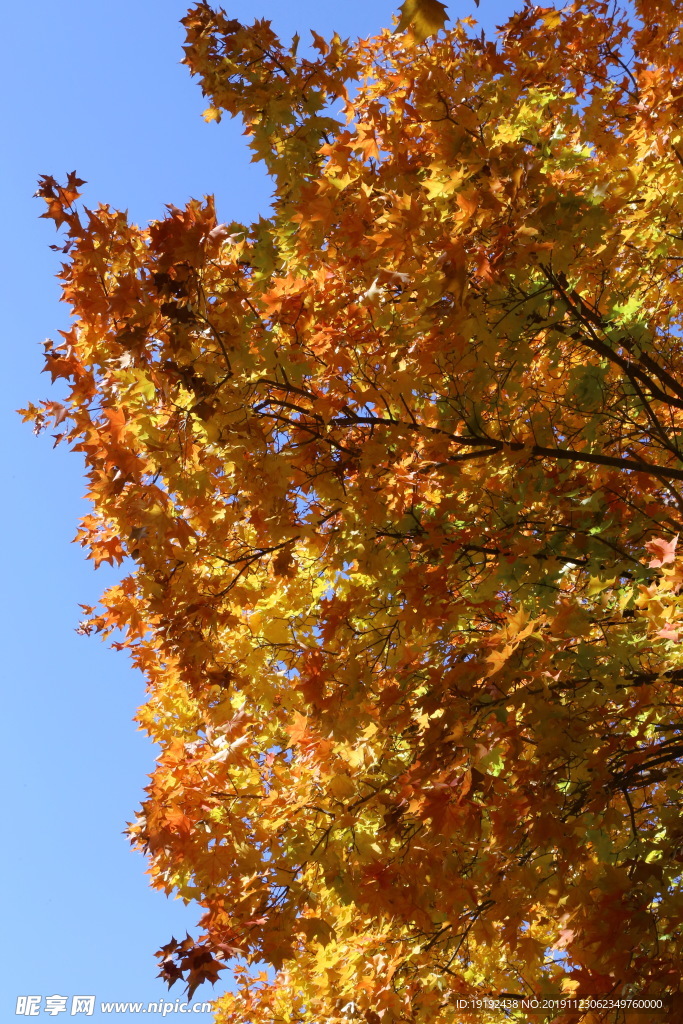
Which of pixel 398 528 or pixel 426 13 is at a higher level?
pixel 398 528

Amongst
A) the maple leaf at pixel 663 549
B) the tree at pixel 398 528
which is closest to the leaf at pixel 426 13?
the tree at pixel 398 528

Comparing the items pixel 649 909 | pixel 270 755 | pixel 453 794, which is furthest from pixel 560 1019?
pixel 270 755

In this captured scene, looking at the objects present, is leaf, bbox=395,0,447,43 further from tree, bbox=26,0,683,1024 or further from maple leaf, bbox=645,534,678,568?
maple leaf, bbox=645,534,678,568

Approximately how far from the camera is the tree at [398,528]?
10.9ft

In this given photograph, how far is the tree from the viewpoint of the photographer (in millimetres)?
3332

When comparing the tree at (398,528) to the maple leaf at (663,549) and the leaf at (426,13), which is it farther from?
the leaf at (426,13)

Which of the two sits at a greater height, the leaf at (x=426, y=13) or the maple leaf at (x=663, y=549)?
the leaf at (x=426, y=13)

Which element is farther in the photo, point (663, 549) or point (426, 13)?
point (663, 549)

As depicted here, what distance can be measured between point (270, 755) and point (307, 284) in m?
3.01

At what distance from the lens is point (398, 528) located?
395cm

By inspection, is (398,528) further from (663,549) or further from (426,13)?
(426,13)

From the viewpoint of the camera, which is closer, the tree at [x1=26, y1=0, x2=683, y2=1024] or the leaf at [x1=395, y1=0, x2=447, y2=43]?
the leaf at [x1=395, y1=0, x2=447, y2=43]

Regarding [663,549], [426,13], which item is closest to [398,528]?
[663,549]

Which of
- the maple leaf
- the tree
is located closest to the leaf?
the tree
